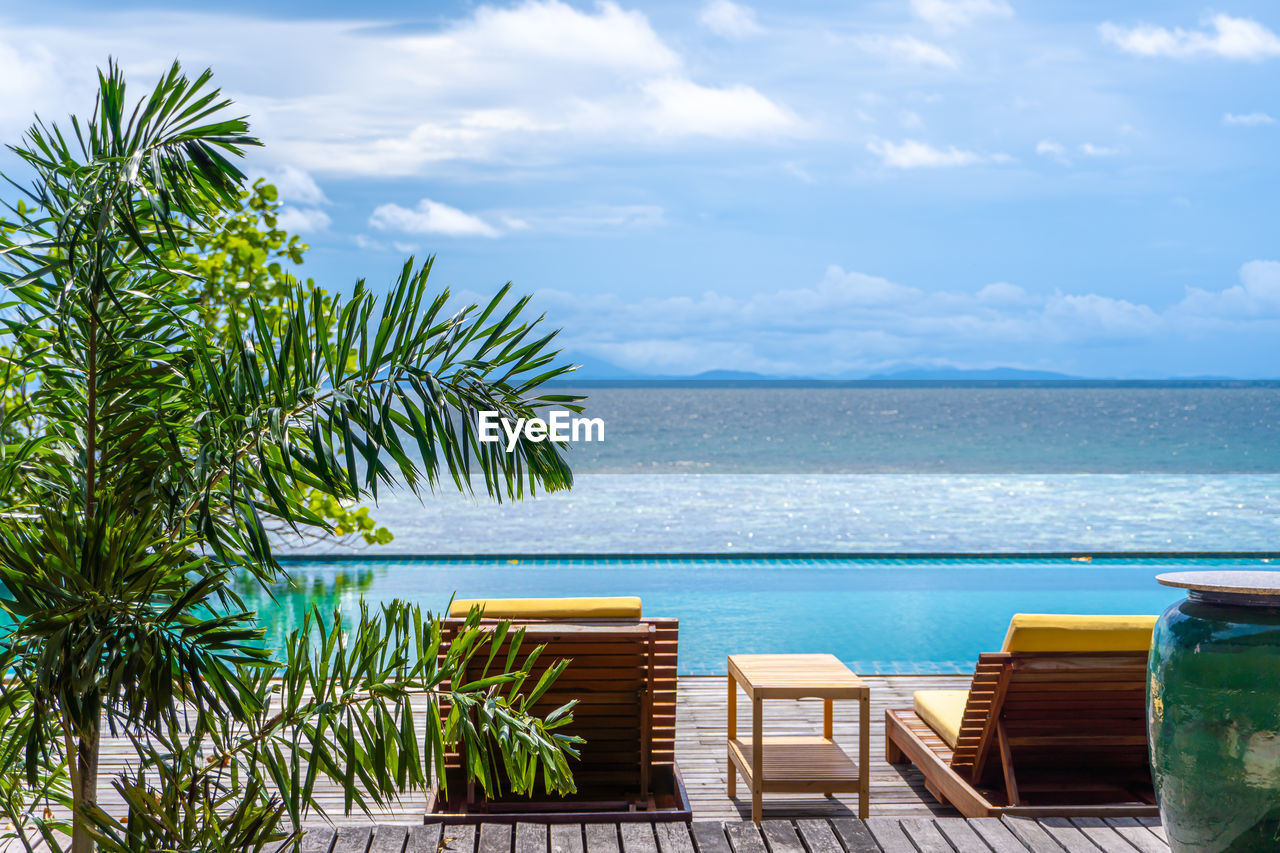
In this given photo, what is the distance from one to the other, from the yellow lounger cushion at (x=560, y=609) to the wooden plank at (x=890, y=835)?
37.4 inches

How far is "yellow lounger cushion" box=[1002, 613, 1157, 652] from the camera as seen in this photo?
3141mm

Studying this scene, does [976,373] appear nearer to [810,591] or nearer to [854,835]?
[810,591]

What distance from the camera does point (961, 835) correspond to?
117 inches

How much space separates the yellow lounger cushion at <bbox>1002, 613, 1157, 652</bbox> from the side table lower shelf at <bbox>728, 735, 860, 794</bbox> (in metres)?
0.70

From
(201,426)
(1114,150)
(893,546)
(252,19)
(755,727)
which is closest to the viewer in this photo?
(201,426)

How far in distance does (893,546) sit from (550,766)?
34.5ft

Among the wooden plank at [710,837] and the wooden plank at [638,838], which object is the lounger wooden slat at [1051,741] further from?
the wooden plank at [638,838]

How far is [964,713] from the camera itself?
11.0 feet

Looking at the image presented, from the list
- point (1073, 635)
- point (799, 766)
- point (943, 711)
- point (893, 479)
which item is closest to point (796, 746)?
point (799, 766)

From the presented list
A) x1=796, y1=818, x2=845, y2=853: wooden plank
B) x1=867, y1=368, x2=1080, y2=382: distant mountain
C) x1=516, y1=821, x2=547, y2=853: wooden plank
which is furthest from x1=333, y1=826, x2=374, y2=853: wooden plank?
x1=867, y1=368, x2=1080, y2=382: distant mountain

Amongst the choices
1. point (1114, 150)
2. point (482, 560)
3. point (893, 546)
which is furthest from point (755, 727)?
point (1114, 150)

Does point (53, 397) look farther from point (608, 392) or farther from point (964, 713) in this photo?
point (608, 392)

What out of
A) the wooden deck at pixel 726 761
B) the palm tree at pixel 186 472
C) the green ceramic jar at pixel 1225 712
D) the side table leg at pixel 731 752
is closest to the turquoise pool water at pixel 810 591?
the wooden deck at pixel 726 761

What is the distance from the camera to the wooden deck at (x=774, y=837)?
287 cm
